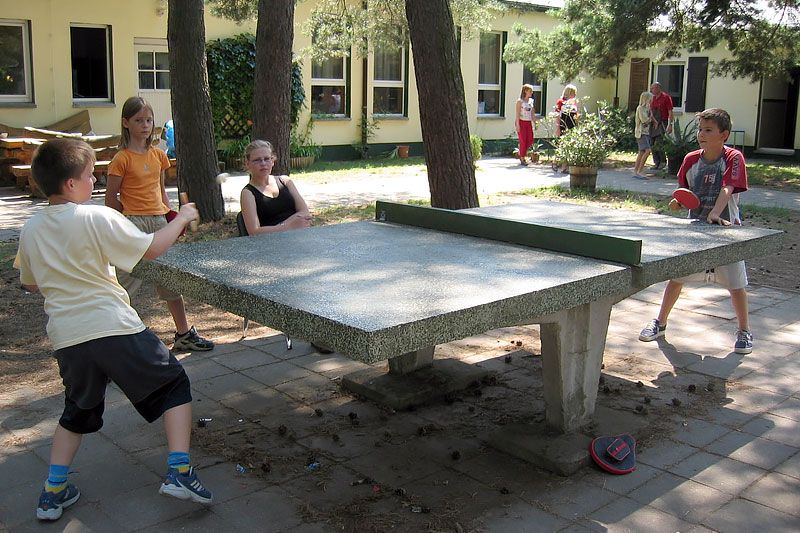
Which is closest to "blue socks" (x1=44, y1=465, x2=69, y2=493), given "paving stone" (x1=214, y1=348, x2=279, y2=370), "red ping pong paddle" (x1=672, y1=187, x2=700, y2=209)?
"paving stone" (x1=214, y1=348, x2=279, y2=370)

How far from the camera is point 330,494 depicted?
11.6 ft

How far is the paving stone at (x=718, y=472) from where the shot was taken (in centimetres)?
361

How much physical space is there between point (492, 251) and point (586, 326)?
1.99ft

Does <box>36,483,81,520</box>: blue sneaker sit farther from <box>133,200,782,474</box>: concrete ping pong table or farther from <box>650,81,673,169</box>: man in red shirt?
<box>650,81,673,169</box>: man in red shirt

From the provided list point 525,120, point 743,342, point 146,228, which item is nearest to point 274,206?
point 146,228

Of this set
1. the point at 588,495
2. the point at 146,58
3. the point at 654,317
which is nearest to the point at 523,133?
the point at 146,58

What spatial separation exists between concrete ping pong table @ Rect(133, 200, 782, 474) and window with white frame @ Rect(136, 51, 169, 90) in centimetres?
1234

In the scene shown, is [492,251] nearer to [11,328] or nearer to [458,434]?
[458,434]

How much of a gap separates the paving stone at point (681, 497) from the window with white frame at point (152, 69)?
14607 millimetres

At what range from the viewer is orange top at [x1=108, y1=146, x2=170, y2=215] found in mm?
5129

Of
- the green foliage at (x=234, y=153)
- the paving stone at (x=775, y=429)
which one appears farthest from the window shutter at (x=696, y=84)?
the paving stone at (x=775, y=429)

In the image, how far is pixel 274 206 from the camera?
5.48 m

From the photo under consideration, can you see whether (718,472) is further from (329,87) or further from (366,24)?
(329,87)

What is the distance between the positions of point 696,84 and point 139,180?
20339mm
